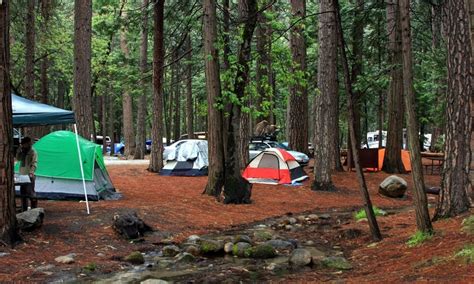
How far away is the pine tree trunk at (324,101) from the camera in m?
15.1

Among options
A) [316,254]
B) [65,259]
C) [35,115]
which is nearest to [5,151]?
[65,259]

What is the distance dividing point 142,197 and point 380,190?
724 centimetres

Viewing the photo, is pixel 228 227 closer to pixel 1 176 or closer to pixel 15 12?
pixel 1 176

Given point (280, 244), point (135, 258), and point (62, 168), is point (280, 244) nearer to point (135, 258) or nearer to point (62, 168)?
point (135, 258)

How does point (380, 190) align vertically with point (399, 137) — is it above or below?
below

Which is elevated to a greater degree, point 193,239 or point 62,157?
point 62,157

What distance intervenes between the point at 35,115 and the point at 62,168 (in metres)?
2.73

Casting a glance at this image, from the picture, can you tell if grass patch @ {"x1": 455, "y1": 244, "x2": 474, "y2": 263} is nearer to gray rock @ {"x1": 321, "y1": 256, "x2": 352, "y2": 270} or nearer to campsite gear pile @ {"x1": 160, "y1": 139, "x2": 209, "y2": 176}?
gray rock @ {"x1": 321, "y1": 256, "x2": 352, "y2": 270}

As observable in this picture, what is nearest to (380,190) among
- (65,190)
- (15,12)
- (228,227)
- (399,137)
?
(399,137)

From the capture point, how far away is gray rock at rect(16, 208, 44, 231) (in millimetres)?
8258

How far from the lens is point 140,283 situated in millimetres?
6176

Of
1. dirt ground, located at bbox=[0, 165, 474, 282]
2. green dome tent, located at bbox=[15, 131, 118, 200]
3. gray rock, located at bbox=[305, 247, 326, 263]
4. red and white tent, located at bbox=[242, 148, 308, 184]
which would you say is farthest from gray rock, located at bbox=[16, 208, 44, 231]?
red and white tent, located at bbox=[242, 148, 308, 184]

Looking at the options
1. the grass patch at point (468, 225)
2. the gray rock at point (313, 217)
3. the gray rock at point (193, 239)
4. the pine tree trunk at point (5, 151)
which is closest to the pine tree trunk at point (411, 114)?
the grass patch at point (468, 225)

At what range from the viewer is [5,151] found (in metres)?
7.41
